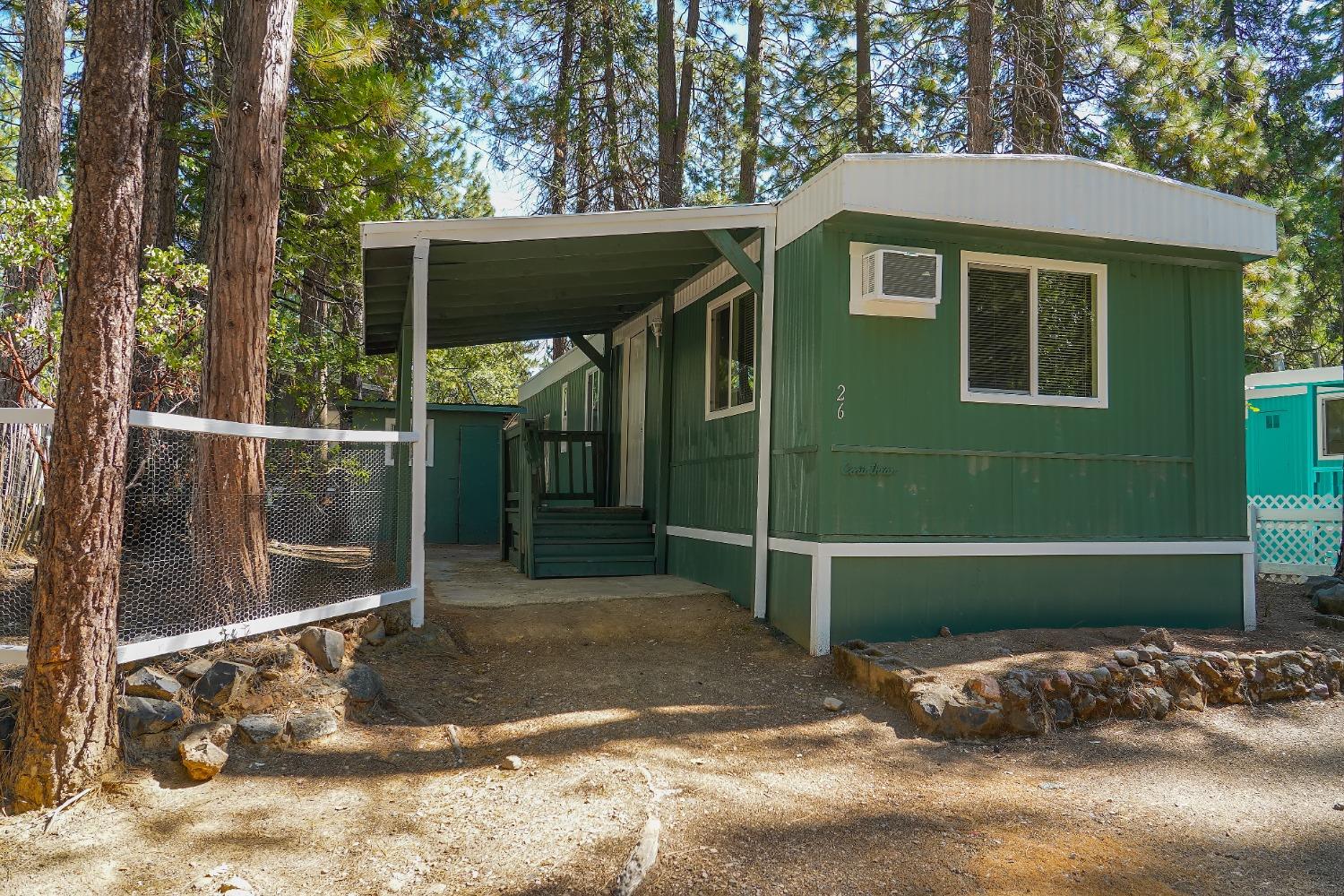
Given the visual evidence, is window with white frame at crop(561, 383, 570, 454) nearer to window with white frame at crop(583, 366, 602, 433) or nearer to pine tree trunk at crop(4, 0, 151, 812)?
window with white frame at crop(583, 366, 602, 433)

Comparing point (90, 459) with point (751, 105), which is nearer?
point (90, 459)

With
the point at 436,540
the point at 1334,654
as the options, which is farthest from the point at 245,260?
the point at 436,540

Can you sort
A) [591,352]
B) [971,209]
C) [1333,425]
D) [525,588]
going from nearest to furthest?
[971,209] → [525,588] → [591,352] → [1333,425]

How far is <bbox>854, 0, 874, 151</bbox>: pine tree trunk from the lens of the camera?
12.3m

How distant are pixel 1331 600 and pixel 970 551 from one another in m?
3.12

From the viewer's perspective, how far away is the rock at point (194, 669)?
427 cm

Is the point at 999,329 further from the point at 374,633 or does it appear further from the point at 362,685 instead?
the point at 362,685

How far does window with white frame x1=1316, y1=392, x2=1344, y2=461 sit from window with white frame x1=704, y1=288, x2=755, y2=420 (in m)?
9.18

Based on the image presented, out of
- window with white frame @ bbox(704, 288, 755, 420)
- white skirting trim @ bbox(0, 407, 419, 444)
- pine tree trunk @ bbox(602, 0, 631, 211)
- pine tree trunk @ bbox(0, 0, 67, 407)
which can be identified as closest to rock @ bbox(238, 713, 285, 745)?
white skirting trim @ bbox(0, 407, 419, 444)

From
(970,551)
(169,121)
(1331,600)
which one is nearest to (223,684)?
(970,551)

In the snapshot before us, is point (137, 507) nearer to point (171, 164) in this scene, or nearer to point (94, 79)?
point (94, 79)

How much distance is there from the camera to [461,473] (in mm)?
13766

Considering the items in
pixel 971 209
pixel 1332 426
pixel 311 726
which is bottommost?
pixel 311 726

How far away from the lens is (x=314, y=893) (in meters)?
2.99
